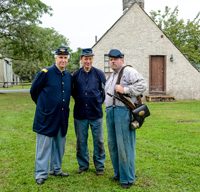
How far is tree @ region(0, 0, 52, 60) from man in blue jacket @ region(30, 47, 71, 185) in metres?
17.5

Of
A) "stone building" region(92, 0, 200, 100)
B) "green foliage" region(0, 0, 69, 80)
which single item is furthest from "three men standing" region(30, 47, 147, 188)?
"green foliage" region(0, 0, 69, 80)

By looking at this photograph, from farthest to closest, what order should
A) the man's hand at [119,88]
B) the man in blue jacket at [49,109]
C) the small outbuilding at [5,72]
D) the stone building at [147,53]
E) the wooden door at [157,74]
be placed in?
the small outbuilding at [5,72] < the wooden door at [157,74] < the stone building at [147,53] < the man in blue jacket at [49,109] < the man's hand at [119,88]

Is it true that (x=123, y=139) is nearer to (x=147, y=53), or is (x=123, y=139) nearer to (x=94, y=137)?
(x=94, y=137)

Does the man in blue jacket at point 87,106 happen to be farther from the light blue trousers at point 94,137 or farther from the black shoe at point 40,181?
the black shoe at point 40,181

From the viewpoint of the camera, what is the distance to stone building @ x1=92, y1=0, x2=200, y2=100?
16.4m

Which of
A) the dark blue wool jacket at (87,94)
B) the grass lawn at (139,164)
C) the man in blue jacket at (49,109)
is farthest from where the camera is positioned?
the dark blue wool jacket at (87,94)

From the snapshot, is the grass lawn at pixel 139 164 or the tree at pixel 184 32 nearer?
the grass lawn at pixel 139 164

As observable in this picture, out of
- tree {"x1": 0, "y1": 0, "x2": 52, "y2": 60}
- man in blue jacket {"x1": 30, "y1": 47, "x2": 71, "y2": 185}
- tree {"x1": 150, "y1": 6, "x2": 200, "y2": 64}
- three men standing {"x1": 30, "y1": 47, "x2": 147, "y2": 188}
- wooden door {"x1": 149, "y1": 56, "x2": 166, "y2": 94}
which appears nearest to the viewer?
three men standing {"x1": 30, "y1": 47, "x2": 147, "y2": 188}

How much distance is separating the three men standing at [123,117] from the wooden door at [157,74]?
13.1 m

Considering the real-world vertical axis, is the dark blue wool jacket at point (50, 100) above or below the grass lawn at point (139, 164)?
above

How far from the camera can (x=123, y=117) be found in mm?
3699

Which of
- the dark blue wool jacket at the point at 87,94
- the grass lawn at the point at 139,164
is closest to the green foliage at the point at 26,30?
the grass lawn at the point at 139,164

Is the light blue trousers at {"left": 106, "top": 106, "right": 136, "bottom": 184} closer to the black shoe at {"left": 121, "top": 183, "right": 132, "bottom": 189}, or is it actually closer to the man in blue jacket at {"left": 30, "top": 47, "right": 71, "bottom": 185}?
the black shoe at {"left": 121, "top": 183, "right": 132, "bottom": 189}

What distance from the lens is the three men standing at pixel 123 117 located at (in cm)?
363
